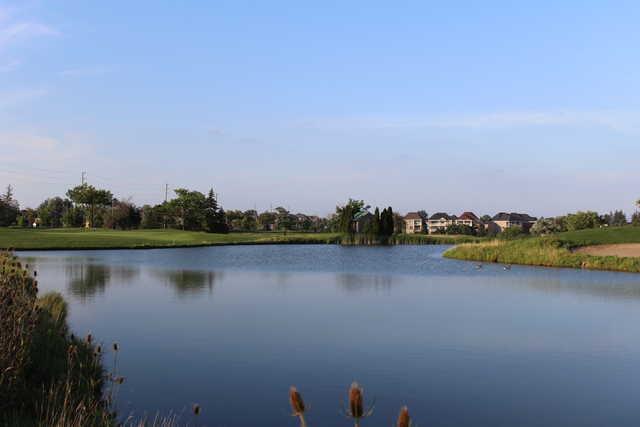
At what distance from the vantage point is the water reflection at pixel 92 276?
23.6m

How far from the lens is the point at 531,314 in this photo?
61.4 feet

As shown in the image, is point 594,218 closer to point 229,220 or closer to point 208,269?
point 229,220

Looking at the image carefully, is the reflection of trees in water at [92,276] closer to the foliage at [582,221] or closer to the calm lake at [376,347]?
the calm lake at [376,347]

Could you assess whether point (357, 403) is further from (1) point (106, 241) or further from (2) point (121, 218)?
(2) point (121, 218)

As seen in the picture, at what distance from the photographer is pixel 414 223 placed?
167 m

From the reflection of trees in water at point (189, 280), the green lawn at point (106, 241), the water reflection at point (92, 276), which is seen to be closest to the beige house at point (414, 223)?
the green lawn at point (106, 241)

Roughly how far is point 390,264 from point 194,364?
3117 cm

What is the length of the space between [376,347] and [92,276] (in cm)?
2043

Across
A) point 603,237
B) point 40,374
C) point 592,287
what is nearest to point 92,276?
point 40,374

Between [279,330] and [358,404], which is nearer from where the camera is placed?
[358,404]

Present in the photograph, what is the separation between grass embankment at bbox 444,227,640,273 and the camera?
117 feet

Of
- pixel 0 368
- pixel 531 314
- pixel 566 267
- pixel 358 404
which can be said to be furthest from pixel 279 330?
pixel 566 267

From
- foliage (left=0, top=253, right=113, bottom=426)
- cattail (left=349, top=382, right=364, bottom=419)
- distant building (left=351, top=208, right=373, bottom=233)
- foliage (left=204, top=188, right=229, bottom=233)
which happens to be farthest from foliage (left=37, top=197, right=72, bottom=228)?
cattail (left=349, top=382, right=364, bottom=419)

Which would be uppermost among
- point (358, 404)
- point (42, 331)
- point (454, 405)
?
point (358, 404)
